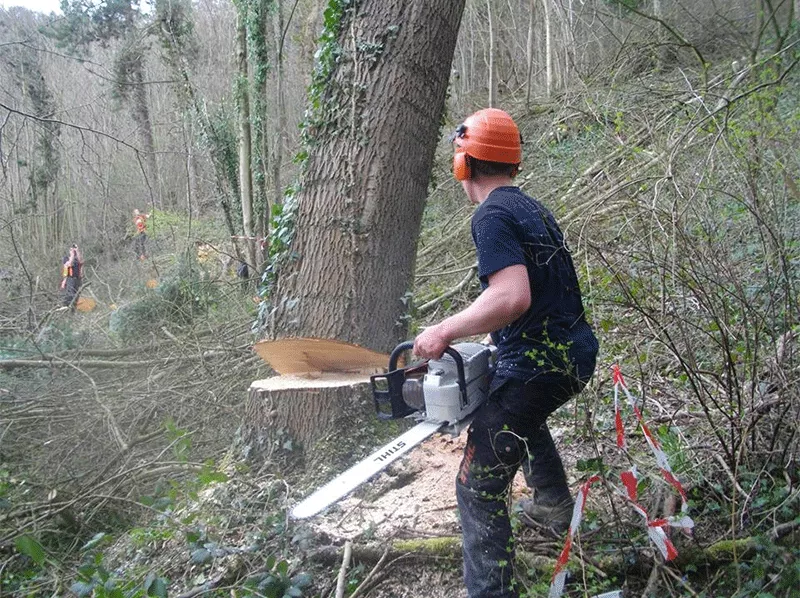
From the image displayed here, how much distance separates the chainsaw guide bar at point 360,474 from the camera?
83.4 inches

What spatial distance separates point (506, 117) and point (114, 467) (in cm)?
385

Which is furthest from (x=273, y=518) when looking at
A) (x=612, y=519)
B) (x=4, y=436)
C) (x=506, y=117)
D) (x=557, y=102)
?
(x=557, y=102)

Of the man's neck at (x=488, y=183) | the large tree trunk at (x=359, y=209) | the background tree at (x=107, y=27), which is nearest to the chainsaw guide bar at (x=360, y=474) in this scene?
the man's neck at (x=488, y=183)

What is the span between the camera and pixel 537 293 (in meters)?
2.29

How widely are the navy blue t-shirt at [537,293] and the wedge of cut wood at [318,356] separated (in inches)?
52.0

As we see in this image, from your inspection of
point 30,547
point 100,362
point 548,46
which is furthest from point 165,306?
point 548,46

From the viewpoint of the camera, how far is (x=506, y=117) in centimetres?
240

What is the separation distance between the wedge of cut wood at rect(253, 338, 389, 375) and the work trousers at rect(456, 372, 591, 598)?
4.22 ft

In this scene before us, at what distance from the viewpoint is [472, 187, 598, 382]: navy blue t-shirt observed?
7.13 ft

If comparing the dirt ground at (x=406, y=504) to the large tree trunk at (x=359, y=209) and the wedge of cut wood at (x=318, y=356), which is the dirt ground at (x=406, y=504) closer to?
the large tree trunk at (x=359, y=209)

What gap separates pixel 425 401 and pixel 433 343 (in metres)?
0.24

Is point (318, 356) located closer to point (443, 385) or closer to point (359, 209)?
point (359, 209)

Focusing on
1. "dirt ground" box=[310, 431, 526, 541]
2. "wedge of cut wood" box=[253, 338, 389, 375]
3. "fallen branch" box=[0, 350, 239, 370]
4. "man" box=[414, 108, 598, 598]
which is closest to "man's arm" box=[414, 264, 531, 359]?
"man" box=[414, 108, 598, 598]

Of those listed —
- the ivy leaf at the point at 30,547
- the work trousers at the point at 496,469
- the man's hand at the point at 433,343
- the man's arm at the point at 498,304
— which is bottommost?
the ivy leaf at the point at 30,547
